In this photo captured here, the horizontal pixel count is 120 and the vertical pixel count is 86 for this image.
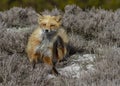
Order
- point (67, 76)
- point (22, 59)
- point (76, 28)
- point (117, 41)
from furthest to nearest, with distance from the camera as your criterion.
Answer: point (76, 28), point (117, 41), point (22, 59), point (67, 76)

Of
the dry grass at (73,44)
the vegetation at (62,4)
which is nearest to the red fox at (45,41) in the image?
the dry grass at (73,44)

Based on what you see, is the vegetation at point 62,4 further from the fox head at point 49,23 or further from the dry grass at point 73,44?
the fox head at point 49,23

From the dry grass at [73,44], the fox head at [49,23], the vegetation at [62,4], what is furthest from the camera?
the vegetation at [62,4]

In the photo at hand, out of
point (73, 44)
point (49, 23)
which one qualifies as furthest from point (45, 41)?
point (73, 44)

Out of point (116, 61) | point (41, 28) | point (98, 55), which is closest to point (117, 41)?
point (98, 55)

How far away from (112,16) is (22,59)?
3.45m

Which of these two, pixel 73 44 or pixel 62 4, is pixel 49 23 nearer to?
pixel 73 44

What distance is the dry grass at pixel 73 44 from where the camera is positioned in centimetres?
553

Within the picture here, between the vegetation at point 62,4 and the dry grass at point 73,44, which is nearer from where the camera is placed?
the dry grass at point 73,44

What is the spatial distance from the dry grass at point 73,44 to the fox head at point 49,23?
58cm

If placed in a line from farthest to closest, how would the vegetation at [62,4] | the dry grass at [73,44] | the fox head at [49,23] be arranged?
the vegetation at [62,4], the fox head at [49,23], the dry grass at [73,44]

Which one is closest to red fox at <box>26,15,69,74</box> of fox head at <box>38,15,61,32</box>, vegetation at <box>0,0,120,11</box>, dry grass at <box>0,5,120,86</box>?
fox head at <box>38,15,61,32</box>

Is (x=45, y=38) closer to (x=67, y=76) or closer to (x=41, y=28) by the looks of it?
(x=41, y=28)

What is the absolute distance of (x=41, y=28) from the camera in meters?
6.04
